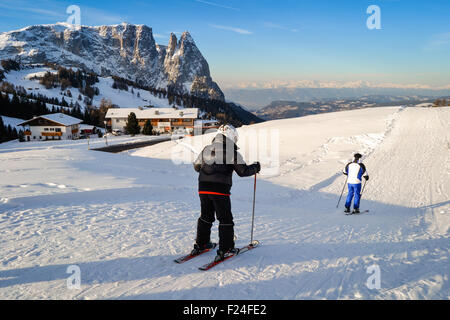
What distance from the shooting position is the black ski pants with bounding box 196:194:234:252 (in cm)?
465

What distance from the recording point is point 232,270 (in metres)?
4.48

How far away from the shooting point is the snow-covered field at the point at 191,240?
12.9ft

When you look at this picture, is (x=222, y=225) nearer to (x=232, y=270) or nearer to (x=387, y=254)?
(x=232, y=270)

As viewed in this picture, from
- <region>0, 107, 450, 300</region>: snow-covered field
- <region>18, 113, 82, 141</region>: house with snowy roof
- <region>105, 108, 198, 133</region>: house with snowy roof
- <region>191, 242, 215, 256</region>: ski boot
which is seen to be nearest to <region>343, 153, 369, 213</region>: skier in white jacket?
<region>0, 107, 450, 300</region>: snow-covered field

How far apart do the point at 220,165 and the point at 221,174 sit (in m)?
0.16

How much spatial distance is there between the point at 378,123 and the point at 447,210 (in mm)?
21662

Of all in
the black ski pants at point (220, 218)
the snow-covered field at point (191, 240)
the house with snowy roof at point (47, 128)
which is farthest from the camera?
the house with snowy roof at point (47, 128)

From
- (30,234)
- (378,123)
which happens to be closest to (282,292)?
(30,234)

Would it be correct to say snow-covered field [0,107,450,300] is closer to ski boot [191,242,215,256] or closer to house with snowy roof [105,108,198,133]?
ski boot [191,242,215,256]

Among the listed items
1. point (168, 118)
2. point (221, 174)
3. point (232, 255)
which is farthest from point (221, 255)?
point (168, 118)

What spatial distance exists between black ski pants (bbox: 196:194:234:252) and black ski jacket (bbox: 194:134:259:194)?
168mm

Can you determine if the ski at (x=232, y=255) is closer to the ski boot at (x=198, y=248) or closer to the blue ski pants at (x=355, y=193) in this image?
the ski boot at (x=198, y=248)

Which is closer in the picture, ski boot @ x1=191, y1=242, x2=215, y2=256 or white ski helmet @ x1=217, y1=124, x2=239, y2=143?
white ski helmet @ x1=217, y1=124, x2=239, y2=143

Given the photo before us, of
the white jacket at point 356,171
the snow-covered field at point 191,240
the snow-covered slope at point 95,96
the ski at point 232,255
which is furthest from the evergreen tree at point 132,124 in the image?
the snow-covered slope at point 95,96
